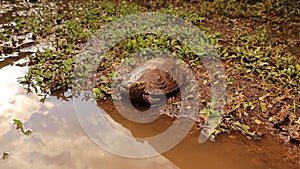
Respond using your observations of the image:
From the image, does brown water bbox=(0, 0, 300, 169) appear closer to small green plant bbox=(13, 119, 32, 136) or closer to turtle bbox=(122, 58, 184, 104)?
small green plant bbox=(13, 119, 32, 136)

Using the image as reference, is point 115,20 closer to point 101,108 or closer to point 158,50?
point 158,50

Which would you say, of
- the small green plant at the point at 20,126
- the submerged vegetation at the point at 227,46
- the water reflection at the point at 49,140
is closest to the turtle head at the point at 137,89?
the submerged vegetation at the point at 227,46

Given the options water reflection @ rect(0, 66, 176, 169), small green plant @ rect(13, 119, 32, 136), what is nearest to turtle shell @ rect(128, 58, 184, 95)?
water reflection @ rect(0, 66, 176, 169)

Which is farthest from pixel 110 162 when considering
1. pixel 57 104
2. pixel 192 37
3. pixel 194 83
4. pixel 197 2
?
pixel 197 2

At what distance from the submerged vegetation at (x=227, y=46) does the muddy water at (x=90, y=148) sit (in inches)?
11.7

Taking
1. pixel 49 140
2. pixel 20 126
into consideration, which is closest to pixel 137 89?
pixel 49 140

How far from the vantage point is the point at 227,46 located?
5.38 meters

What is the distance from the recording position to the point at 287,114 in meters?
3.65

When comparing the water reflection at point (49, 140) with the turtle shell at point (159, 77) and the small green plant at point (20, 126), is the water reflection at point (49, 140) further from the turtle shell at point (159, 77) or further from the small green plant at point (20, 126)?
the turtle shell at point (159, 77)

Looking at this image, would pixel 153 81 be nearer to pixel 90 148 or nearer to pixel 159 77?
pixel 159 77

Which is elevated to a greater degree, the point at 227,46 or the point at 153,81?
the point at 227,46

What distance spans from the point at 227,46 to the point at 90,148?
3.24 m

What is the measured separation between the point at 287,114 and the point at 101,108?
2.35 metres

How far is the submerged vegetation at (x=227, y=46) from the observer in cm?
392
